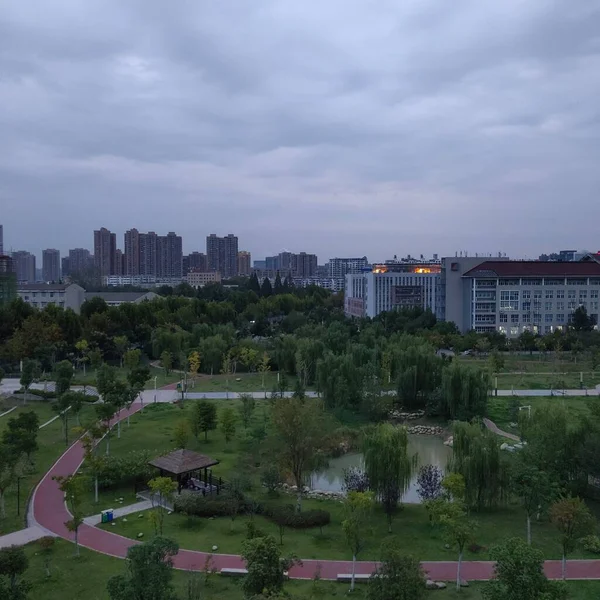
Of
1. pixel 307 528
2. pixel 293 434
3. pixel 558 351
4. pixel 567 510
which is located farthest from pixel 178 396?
pixel 558 351

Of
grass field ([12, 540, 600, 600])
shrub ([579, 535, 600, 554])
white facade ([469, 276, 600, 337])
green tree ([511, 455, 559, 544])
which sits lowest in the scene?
grass field ([12, 540, 600, 600])

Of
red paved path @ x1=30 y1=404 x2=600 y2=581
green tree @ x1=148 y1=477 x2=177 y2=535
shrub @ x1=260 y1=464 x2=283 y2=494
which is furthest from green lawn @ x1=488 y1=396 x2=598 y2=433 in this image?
green tree @ x1=148 y1=477 x2=177 y2=535

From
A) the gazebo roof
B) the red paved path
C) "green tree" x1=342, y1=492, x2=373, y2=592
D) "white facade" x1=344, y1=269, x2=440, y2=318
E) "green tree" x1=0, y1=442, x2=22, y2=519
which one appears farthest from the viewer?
"white facade" x1=344, y1=269, x2=440, y2=318

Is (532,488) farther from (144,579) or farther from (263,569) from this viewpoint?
(144,579)

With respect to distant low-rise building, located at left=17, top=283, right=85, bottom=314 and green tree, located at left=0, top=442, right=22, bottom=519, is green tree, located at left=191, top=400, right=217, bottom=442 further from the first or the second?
distant low-rise building, located at left=17, top=283, right=85, bottom=314

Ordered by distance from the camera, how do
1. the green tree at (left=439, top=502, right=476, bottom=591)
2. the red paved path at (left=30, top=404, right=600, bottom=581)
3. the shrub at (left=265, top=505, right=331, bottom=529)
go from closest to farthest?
1. the green tree at (left=439, top=502, right=476, bottom=591)
2. the red paved path at (left=30, top=404, right=600, bottom=581)
3. the shrub at (left=265, top=505, right=331, bottom=529)

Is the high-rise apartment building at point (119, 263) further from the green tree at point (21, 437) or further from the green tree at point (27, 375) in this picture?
the green tree at point (21, 437)

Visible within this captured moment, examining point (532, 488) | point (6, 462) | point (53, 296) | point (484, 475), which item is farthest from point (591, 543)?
point (53, 296)

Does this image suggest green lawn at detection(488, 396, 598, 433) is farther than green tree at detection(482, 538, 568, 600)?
Yes
